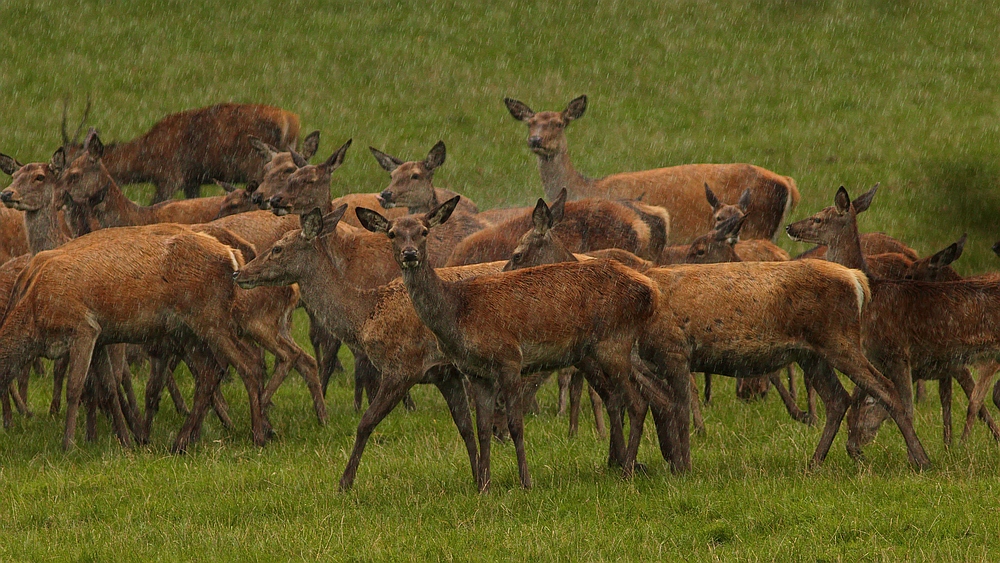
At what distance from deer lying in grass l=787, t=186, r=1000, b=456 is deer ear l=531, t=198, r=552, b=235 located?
2450 millimetres

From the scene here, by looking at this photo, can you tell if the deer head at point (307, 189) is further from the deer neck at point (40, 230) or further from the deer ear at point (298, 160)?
the deer neck at point (40, 230)

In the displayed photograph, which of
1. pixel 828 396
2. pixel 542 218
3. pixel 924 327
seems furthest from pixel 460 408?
pixel 924 327

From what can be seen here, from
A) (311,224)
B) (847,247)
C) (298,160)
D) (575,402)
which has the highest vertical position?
(311,224)

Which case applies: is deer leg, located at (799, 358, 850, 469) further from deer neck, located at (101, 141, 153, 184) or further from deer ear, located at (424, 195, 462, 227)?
deer neck, located at (101, 141, 153, 184)

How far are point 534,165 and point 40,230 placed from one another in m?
13.2

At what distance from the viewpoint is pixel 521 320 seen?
27.4 feet

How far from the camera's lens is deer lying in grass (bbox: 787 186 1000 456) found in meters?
9.27

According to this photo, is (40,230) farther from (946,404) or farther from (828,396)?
(946,404)

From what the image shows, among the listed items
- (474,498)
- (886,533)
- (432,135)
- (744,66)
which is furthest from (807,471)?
(744,66)

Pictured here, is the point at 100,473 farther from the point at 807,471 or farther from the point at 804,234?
the point at 804,234

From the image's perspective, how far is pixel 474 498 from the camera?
8.16m

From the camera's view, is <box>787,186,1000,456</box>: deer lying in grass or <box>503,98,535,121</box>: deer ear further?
<box>503,98,535,121</box>: deer ear

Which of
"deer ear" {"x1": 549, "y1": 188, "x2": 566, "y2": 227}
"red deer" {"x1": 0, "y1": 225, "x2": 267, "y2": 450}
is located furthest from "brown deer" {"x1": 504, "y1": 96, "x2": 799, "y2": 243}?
"red deer" {"x1": 0, "y1": 225, "x2": 267, "y2": 450}

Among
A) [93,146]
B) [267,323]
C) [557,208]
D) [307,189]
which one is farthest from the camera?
[93,146]
